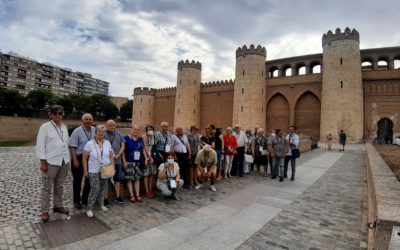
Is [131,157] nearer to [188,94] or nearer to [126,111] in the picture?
[188,94]

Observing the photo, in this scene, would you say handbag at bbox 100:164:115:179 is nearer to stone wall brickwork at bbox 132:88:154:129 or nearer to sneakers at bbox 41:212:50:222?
sneakers at bbox 41:212:50:222

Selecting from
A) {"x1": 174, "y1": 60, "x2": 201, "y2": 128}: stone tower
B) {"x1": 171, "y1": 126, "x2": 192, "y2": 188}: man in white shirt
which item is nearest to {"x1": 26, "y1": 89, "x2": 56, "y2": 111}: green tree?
{"x1": 174, "y1": 60, "x2": 201, "y2": 128}: stone tower

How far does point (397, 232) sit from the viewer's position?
88.7 inches

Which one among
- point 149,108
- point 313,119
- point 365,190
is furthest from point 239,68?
point 365,190

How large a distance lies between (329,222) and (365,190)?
9.59 feet

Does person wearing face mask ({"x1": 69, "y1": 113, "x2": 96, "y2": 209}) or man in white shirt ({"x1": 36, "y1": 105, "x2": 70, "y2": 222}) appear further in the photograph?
person wearing face mask ({"x1": 69, "y1": 113, "x2": 96, "y2": 209})

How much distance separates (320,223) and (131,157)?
3.59 metres

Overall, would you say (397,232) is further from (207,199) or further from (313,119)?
(313,119)

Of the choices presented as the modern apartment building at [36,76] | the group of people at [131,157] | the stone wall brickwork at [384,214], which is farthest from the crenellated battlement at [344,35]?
the modern apartment building at [36,76]

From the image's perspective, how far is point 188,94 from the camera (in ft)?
115

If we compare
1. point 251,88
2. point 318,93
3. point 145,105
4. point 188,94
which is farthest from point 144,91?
point 318,93

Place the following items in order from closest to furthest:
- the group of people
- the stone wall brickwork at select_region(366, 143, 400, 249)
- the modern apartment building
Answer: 1. the stone wall brickwork at select_region(366, 143, 400, 249)
2. the group of people
3. the modern apartment building

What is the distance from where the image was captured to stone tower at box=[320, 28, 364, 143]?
2252cm

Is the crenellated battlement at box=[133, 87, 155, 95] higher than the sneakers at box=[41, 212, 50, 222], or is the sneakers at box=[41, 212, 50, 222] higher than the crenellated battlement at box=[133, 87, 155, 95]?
the crenellated battlement at box=[133, 87, 155, 95]
